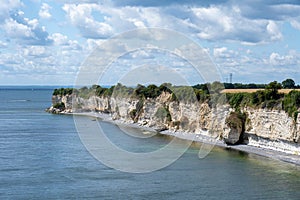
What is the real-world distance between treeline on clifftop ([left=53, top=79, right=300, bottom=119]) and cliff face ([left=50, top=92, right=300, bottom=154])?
719mm

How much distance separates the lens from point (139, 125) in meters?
76.1

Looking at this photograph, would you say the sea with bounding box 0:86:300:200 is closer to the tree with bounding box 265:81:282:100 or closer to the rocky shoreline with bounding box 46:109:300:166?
the rocky shoreline with bounding box 46:109:300:166

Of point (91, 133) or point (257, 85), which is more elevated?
point (257, 85)

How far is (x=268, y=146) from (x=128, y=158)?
1466 cm

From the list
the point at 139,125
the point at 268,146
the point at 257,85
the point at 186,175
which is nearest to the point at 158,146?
Result: the point at 268,146

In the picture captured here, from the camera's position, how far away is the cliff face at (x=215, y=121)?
147ft

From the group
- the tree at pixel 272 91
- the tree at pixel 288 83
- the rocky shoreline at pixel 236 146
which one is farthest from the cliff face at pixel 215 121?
the tree at pixel 288 83

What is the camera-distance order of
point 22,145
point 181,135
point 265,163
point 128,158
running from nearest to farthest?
point 265,163, point 128,158, point 22,145, point 181,135

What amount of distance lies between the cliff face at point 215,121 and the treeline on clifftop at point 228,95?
2.36 ft

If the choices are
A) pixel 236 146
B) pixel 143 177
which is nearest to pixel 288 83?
pixel 236 146

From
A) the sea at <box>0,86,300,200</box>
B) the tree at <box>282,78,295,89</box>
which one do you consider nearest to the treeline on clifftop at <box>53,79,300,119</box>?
the tree at <box>282,78,295,89</box>

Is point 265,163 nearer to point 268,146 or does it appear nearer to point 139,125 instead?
point 268,146

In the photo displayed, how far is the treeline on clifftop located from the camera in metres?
45.4

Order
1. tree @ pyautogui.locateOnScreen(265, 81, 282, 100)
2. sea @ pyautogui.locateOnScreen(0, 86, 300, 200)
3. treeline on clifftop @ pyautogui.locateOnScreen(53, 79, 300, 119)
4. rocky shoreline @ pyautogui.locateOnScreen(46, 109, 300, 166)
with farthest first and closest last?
1. tree @ pyautogui.locateOnScreen(265, 81, 282, 100)
2. treeline on clifftop @ pyautogui.locateOnScreen(53, 79, 300, 119)
3. rocky shoreline @ pyautogui.locateOnScreen(46, 109, 300, 166)
4. sea @ pyautogui.locateOnScreen(0, 86, 300, 200)
